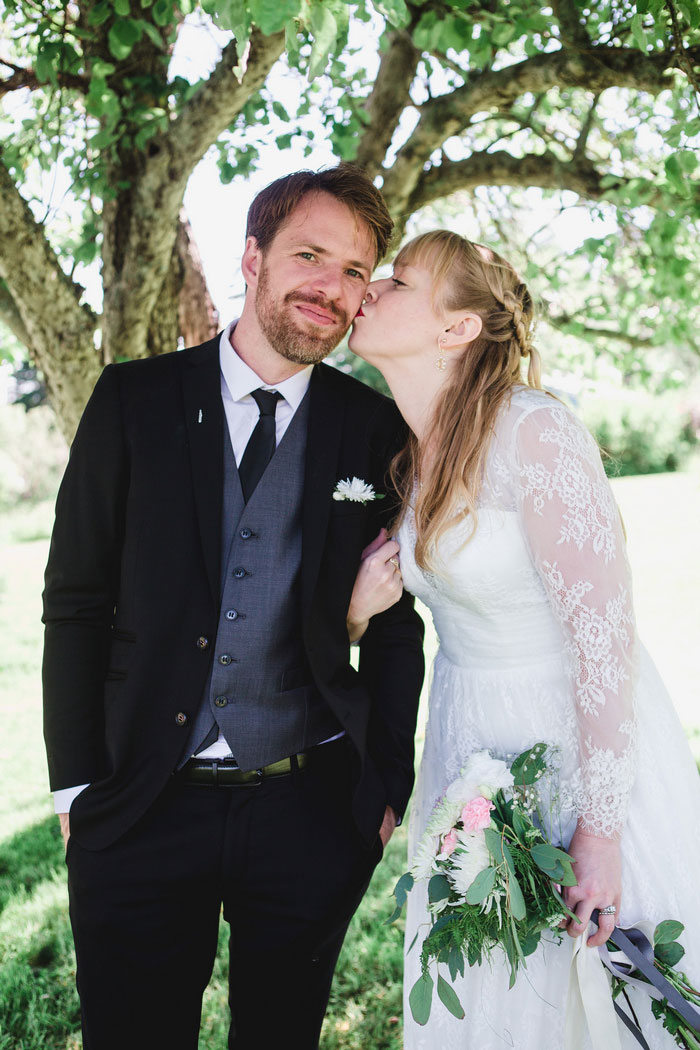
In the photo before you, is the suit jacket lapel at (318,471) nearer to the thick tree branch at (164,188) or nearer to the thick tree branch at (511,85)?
the thick tree branch at (164,188)

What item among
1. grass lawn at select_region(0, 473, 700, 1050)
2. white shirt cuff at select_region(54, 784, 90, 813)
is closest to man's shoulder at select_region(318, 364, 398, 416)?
white shirt cuff at select_region(54, 784, 90, 813)

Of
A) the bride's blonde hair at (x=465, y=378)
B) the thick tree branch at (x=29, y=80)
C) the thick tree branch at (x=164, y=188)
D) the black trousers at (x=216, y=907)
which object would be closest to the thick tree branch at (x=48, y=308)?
the thick tree branch at (x=164, y=188)

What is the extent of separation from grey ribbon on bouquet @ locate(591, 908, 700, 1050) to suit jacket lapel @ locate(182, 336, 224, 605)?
1.25 meters

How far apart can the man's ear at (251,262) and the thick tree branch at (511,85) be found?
1816 millimetres

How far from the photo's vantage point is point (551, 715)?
2.13 metres

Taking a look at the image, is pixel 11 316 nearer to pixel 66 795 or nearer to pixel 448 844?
pixel 66 795

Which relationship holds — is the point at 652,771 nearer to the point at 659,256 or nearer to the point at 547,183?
the point at 547,183

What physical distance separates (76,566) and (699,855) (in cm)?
178

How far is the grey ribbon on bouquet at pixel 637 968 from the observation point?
1.75m

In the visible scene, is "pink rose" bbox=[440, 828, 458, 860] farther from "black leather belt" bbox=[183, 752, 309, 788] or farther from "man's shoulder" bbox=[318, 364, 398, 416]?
"man's shoulder" bbox=[318, 364, 398, 416]

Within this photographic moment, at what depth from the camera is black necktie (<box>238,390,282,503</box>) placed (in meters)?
2.18

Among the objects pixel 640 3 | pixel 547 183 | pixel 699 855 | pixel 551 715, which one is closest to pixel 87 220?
pixel 547 183

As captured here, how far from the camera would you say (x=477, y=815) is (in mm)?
1771

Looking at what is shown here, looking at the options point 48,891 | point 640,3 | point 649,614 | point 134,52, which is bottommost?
point 48,891
